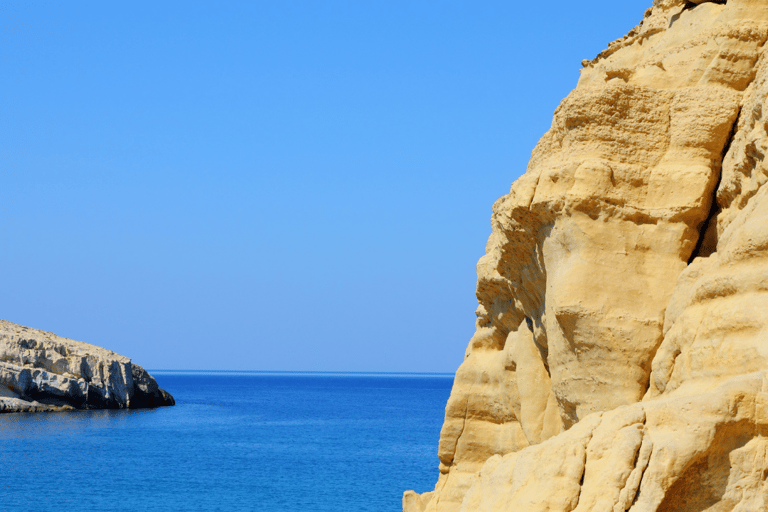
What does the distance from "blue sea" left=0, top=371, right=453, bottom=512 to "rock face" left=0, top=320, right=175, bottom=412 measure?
5.39ft

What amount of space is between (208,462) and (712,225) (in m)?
40.8

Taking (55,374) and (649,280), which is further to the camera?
(55,374)

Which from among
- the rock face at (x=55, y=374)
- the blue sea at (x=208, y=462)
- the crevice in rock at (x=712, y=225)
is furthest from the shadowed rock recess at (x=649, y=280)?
the rock face at (x=55, y=374)

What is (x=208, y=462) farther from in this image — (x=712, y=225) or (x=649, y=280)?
(x=712, y=225)

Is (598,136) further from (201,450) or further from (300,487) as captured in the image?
(201,450)

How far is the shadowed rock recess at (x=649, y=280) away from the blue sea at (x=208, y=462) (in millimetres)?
24733

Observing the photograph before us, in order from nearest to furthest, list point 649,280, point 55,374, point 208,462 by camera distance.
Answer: point 649,280 < point 208,462 < point 55,374

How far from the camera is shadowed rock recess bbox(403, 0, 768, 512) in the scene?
21.9 ft

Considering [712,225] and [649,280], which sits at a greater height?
[712,225]

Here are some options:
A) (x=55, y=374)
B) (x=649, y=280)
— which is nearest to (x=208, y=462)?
(x=55, y=374)

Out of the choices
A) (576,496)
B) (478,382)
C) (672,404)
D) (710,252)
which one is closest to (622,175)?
(710,252)

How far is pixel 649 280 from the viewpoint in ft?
30.8

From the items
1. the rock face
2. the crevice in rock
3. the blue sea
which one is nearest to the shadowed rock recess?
the crevice in rock

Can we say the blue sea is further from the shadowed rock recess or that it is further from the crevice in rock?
the crevice in rock
